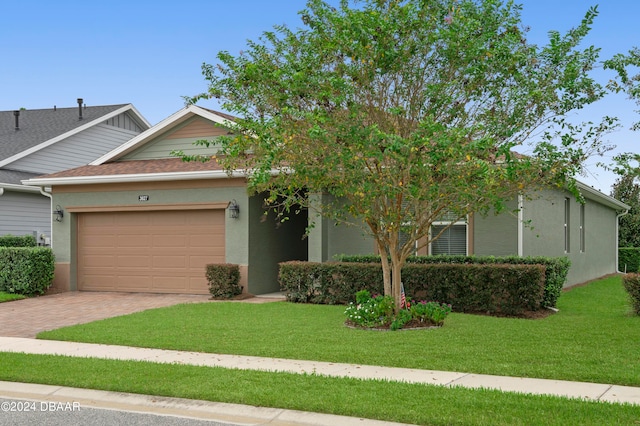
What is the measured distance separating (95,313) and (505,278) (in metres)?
8.55

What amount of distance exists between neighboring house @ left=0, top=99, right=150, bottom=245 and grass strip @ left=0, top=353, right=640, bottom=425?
564 inches

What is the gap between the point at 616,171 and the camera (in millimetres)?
10688

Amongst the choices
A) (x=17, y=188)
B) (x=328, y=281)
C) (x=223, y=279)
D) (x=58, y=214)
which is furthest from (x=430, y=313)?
(x=17, y=188)

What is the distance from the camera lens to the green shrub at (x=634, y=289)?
1352 centimetres

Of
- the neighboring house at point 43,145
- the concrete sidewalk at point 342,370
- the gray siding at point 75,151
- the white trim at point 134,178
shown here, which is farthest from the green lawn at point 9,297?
the gray siding at point 75,151

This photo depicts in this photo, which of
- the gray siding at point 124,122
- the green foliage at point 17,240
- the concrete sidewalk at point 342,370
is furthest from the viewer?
the gray siding at point 124,122

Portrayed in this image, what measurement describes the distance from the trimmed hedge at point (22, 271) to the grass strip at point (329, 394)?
987 centimetres

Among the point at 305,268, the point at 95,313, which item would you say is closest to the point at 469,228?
the point at 305,268

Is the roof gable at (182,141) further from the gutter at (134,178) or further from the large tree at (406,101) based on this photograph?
the large tree at (406,101)

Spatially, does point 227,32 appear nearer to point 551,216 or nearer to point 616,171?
point 616,171

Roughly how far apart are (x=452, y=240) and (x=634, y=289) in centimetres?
457

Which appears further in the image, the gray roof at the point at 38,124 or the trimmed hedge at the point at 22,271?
the gray roof at the point at 38,124

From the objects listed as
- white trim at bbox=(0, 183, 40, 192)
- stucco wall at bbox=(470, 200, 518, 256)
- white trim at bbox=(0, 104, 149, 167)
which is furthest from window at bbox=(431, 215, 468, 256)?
white trim at bbox=(0, 104, 149, 167)

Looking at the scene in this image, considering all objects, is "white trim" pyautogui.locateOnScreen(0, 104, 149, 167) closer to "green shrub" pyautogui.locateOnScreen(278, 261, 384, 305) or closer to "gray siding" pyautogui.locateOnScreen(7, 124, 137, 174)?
"gray siding" pyautogui.locateOnScreen(7, 124, 137, 174)
